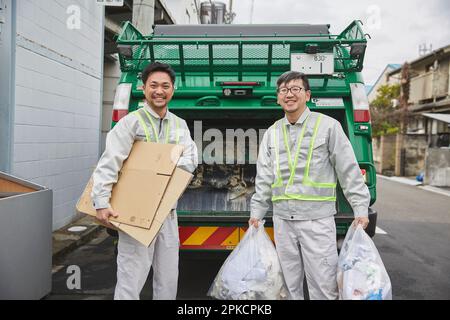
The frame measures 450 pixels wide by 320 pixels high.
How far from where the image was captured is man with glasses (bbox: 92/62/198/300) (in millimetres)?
2693

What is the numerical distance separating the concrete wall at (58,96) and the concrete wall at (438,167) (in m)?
10.9

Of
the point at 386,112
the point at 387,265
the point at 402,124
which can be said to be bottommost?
the point at 387,265

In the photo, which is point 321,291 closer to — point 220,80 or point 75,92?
point 220,80

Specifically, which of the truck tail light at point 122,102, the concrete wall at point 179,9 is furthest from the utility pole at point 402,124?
the truck tail light at point 122,102

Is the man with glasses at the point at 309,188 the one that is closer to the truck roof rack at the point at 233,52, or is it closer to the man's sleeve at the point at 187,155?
the man's sleeve at the point at 187,155

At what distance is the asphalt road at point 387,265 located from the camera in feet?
13.1

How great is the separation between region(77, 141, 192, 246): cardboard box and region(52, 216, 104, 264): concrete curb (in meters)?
2.46

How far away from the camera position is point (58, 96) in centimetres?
574

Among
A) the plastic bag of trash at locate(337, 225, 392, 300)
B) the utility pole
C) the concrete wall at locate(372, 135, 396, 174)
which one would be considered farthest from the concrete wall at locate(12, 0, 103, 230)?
the concrete wall at locate(372, 135, 396, 174)

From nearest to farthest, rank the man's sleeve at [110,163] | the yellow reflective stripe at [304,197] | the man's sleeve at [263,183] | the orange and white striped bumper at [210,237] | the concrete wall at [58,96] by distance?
the man's sleeve at [110,163] < the yellow reflective stripe at [304,197] < the man's sleeve at [263,183] < the orange and white striped bumper at [210,237] < the concrete wall at [58,96]

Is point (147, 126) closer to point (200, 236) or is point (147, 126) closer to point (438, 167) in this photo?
point (200, 236)

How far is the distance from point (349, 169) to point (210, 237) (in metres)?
1.28

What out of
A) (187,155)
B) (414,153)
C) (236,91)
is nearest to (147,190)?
(187,155)
